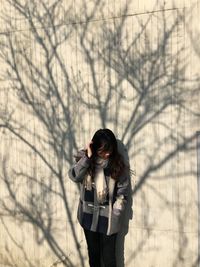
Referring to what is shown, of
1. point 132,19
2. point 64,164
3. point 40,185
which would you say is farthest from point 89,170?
point 132,19

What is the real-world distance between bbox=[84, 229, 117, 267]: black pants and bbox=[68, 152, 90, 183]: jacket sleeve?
1.84 ft

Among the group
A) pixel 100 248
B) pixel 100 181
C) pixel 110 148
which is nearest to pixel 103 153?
pixel 110 148

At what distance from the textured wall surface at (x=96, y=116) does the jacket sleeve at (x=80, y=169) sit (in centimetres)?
27

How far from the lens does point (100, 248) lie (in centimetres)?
479

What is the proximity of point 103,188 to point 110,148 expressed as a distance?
411 millimetres

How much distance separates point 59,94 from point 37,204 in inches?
51.5

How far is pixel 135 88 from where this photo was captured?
179 inches

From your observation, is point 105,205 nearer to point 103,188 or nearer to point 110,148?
point 103,188

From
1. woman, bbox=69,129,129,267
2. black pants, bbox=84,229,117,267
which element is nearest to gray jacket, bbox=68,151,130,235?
woman, bbox=69,129,129,267

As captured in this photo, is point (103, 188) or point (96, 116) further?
point (96, 116)

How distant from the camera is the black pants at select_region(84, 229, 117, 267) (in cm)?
464

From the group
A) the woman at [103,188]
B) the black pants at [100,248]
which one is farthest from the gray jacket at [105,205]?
the black pants at [100,248]

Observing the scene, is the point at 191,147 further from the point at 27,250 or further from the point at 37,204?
the point at 27,250

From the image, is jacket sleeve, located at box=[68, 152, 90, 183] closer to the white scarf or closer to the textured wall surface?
the white scarf
